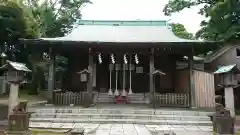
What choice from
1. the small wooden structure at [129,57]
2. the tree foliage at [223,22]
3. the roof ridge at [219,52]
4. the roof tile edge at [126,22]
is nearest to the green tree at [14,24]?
the small wooden structure at [129,57]

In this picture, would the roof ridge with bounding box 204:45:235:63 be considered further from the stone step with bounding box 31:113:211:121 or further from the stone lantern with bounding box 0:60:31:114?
the stone lantern with bounding box 0:60:31:114

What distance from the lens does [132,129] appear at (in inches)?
368

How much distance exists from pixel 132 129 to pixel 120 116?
191 cm

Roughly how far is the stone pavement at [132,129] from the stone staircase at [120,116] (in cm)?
49

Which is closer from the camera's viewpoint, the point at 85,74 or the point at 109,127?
the point at 109,127

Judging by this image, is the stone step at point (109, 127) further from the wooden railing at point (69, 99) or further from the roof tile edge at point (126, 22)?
the roof tile edge at point (126, 22)

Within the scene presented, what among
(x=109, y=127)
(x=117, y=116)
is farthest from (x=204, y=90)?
(x=109, y=127)

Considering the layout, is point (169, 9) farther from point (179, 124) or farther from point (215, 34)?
point (179, 124)

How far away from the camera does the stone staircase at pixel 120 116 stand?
35.2 feet

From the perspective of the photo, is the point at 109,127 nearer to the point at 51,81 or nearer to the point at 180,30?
the point at 51,81

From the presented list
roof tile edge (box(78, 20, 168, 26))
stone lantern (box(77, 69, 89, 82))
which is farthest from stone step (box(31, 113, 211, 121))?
roof tile edge (box(78, 20, 168, 26))

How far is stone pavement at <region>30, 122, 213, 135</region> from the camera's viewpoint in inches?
345

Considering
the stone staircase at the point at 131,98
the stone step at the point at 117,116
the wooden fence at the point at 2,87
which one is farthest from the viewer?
the wooden fence at the point at 2,87

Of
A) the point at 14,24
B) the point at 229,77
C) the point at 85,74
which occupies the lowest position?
the point at 229,77
